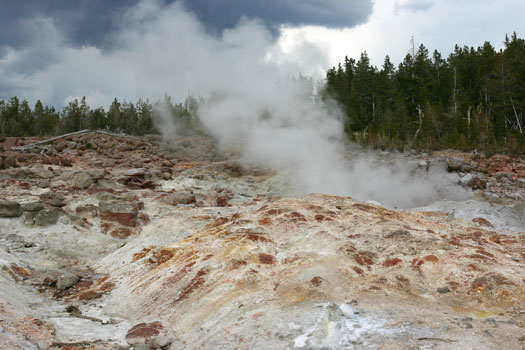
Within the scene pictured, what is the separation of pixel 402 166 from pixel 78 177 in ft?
46.5

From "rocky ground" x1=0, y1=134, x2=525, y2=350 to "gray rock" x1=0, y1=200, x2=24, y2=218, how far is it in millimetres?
36

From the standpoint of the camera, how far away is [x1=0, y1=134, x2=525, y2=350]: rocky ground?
4.35 m

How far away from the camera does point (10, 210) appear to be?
1084 cm

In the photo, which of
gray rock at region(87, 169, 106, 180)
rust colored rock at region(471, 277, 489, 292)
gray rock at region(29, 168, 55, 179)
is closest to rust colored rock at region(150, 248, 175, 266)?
rust colored rock at region(471, 277, 489, 292)

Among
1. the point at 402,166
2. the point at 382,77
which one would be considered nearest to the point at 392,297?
the point at 402,166

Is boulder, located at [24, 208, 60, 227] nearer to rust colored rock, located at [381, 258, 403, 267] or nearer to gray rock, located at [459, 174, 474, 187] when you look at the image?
rust colored rock, located at [381, 258, 403, 267]

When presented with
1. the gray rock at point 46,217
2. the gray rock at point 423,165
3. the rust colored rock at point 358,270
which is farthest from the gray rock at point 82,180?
→ the gray rock at point 423,165

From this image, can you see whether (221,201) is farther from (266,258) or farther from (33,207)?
(266,258)

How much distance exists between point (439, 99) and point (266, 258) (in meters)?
40.8

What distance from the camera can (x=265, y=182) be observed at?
18.5 metres

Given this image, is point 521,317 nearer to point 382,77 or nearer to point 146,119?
point 382,77

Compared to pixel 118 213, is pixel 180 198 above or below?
above

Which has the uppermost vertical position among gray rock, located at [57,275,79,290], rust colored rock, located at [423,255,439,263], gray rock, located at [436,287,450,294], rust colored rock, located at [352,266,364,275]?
rust colored rock, located at [423,255,439,263]

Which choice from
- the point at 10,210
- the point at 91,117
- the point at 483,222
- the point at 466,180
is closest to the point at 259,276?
the point at 483,222
